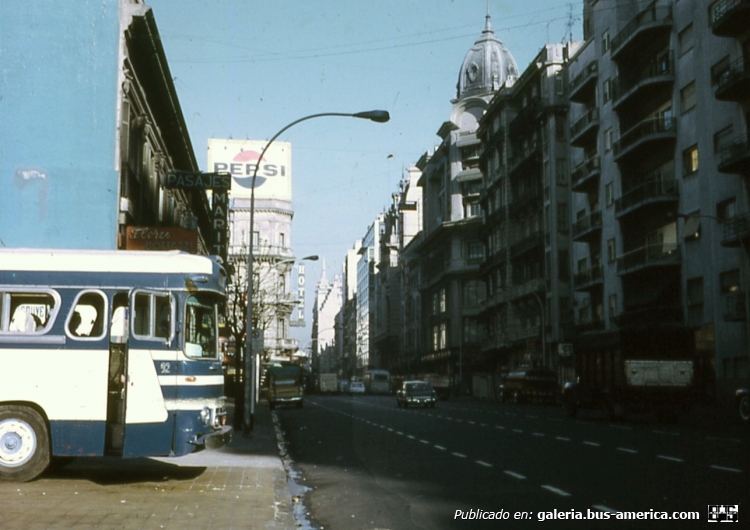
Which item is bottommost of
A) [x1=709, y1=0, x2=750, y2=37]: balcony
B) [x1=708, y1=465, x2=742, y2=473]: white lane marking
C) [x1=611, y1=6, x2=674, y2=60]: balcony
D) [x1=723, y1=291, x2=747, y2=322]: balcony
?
[x1=708, y1=465, x2=742, y2=473]: white lane marking

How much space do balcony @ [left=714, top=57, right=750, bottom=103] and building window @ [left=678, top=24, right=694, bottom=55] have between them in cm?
558

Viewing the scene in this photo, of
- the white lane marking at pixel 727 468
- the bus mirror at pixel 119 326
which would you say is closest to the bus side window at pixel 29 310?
the bus mirror at pixel 119 326

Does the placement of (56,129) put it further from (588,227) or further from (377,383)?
(377,383)

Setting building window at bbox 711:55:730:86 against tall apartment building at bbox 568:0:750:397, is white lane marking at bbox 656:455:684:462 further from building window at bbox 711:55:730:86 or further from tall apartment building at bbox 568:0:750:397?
building window at bbox 711:55:730:86

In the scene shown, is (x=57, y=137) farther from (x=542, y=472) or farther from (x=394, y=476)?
(x=542, y=472)

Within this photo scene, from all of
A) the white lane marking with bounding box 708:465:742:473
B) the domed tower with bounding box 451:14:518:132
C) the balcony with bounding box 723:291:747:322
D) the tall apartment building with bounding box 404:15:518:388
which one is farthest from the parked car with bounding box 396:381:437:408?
the domed tower with bounding box 451:14:518:132

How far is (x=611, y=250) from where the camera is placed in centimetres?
5609

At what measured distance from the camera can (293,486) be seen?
1509cm

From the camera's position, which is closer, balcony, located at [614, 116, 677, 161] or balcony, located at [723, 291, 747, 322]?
balcony, located at [723, 291, 747, 322]

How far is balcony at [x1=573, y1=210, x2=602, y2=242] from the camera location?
189 feet

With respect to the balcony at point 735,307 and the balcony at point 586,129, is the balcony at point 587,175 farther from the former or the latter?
the balcony at point 735,307

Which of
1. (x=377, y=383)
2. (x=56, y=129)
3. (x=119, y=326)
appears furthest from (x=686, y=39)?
(x=377, y=383)

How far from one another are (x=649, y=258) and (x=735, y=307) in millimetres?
10332

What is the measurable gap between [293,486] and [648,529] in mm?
6772
